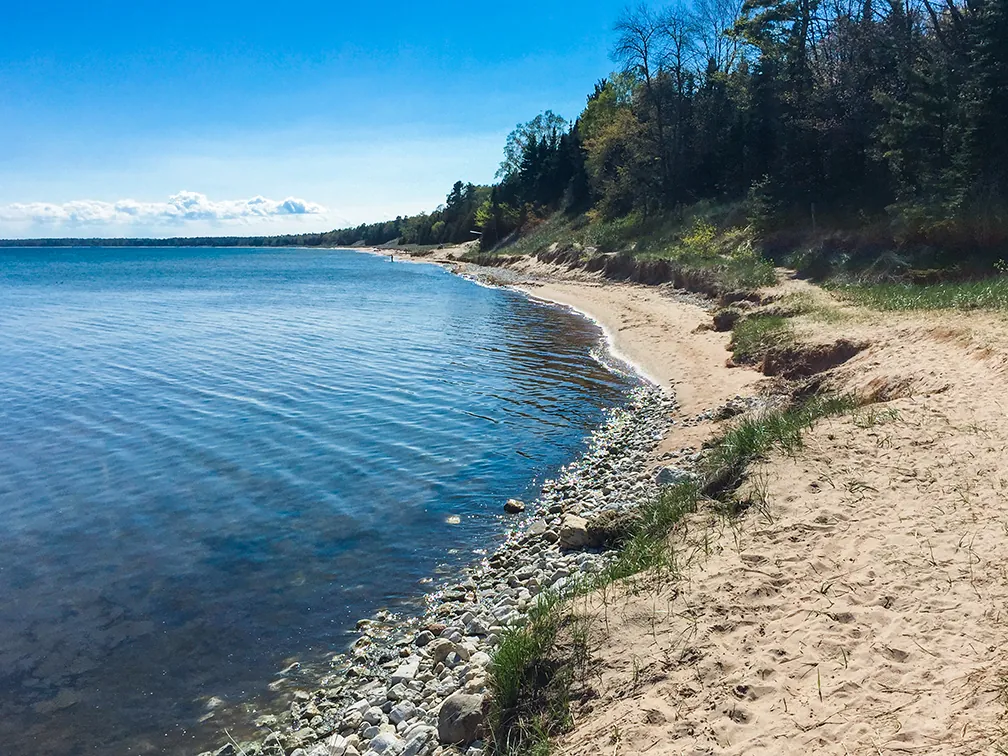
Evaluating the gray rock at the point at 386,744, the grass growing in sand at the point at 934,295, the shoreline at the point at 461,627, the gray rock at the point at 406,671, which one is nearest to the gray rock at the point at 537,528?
the shoreline at the point at 461,627

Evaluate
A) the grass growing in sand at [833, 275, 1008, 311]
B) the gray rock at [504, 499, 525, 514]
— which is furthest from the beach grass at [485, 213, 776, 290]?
the gray rock at [504, 499, 525, 514]

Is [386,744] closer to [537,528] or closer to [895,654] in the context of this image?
[895,654]

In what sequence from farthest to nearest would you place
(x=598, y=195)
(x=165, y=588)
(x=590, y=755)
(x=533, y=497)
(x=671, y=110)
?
(x=598, y=195) < (x=671, y=110) < (x=533, y=497) < (x=165, y=588) < (x=590, y=755)

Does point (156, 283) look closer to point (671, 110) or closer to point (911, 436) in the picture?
point (671, 110)

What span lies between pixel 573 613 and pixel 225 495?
7.83 metres

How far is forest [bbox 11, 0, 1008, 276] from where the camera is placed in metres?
21.6

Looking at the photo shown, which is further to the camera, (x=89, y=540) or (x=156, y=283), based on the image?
(x=156, y=283)

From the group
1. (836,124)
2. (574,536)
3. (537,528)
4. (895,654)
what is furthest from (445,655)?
(836,124)

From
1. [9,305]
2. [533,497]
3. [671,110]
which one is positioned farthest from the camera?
[671,110]

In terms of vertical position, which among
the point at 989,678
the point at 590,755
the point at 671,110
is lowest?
the point at 590,755

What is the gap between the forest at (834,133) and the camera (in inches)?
849

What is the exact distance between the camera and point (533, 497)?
38.5ft

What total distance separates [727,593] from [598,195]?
6375cm

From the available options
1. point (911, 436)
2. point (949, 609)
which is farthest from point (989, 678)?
point (911, 436)
